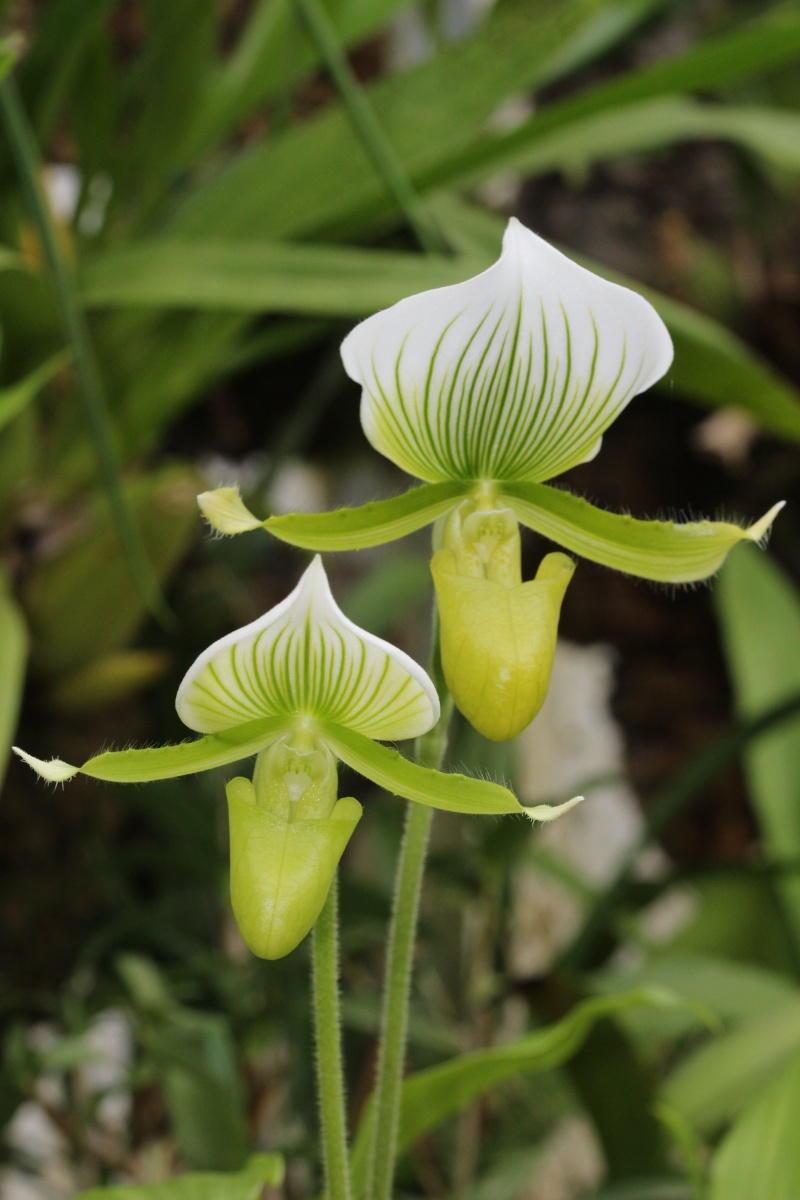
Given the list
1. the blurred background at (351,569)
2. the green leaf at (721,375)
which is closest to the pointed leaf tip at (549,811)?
the blurred background at (351,569)

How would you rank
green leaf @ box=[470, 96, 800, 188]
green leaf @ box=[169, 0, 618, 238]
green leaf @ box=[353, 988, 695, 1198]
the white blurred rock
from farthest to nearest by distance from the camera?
the white blurred rock < green leaf @ box=[470, 96, 800, 188] < green leaf @ box=[169, 0, 618, 238] < green leaf @ box=[353, 988, 695, 1198]

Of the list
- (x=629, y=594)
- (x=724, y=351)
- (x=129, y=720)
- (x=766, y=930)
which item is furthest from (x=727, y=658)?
(x=129, y=720)

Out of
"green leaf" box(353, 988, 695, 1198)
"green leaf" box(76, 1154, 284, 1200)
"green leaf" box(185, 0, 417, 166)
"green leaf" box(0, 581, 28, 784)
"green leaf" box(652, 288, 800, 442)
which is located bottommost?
"green leaf" box(353, 988, 695, 1198)

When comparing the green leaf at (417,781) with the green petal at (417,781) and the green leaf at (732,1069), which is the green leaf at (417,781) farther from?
the green leaf at (732,1069)

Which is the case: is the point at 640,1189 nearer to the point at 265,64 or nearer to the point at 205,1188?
the point at 205,1188

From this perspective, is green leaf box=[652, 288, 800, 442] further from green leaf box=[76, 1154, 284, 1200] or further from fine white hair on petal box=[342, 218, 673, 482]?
green leaf box=[76, 1154, 284, 1200]

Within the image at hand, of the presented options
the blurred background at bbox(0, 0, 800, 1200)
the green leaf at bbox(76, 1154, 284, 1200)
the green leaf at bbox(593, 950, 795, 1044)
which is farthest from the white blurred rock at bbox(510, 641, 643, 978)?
the green leaf at bbox(76, 1154, 284, 1200)
